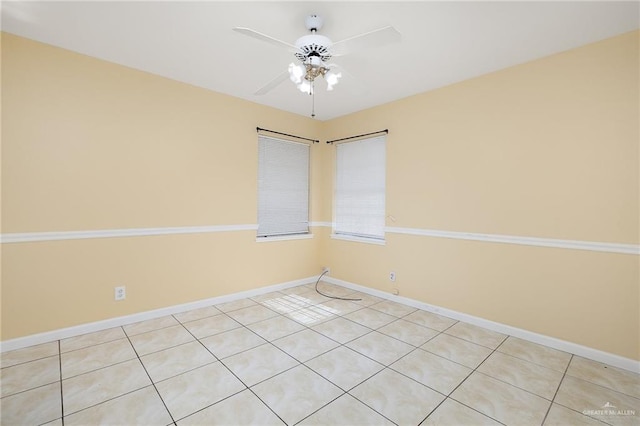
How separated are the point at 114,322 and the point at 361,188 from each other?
3.32 m

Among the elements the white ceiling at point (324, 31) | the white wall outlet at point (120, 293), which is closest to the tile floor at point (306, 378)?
the white wall outlet at point (120, 293)

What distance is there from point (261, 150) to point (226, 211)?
99cm

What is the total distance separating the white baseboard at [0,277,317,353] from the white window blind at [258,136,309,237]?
881 millimetres

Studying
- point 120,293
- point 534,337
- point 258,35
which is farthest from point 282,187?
point 534,337

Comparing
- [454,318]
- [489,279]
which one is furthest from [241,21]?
[454,318]

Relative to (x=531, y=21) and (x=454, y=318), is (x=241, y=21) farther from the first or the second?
(x=454, y=318)

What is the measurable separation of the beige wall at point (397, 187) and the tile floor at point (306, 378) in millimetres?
417

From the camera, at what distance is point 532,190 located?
2689 millimetres

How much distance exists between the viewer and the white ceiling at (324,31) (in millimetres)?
2002

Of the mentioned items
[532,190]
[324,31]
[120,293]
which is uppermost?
[324,31]

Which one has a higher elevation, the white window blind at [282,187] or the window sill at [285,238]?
the white window blind at [282,187]

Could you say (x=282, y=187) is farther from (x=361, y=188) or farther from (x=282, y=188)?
(x=361, y=188)

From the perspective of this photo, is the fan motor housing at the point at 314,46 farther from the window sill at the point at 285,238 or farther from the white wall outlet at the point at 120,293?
the white wall outlet at the point at 120,293

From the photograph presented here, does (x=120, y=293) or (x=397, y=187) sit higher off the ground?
(x=397, y=187)
